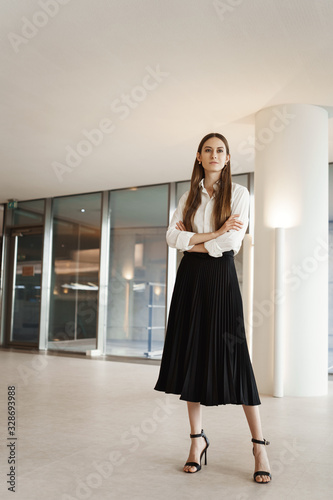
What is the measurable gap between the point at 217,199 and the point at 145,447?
1.38m

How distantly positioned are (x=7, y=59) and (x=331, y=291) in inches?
180

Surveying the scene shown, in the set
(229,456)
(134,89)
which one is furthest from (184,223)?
(134,89)

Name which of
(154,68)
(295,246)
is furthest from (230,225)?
(295,246)

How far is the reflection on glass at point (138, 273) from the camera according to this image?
788cm

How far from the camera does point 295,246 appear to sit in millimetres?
4816

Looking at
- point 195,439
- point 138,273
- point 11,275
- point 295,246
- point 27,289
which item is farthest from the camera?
point 11,275

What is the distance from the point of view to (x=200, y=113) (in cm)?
516

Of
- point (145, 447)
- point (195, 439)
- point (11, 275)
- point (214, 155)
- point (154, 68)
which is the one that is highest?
point (154, 68)

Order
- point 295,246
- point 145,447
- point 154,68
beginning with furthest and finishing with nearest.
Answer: point 295,246
point 154,68
point 145,447

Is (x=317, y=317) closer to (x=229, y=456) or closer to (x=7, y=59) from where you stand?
(x=229, y=456)

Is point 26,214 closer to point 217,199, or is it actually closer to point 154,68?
point 154,68

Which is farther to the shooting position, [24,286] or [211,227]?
[24,286]

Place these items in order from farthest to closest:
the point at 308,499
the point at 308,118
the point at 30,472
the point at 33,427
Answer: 1. the point at 308,118
2. the point at 33,427
3. the point at 30,472
4. the point at 308,499

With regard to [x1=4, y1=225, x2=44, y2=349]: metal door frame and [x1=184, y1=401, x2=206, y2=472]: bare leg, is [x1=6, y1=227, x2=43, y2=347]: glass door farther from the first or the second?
[x1=184, y1=401, x2=206, y2=472]: bare leg
